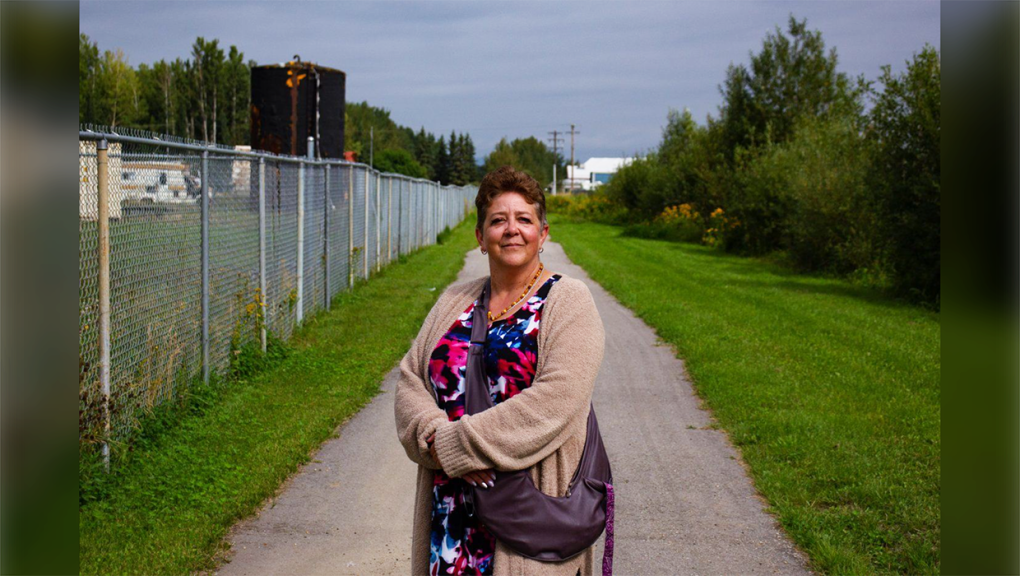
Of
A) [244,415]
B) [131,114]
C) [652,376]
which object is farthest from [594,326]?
[131,114]

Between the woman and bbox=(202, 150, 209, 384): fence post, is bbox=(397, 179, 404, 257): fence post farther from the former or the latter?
the woman

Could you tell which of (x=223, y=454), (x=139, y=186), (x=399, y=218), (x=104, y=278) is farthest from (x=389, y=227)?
(x=104, y=278)

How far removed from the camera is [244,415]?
7473 millimetres

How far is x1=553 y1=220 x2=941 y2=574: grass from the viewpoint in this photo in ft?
16.9

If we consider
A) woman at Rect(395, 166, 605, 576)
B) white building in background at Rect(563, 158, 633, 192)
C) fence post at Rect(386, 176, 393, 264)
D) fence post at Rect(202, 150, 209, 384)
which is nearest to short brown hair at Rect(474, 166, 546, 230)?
woman at Rect(395, 166, 605, 576)

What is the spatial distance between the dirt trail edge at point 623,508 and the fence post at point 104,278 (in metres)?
1.25

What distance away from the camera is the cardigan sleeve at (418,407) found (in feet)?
9.20

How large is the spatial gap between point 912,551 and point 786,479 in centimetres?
129

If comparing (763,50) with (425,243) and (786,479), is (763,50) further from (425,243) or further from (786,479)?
(786,479)

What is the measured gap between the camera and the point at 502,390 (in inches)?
111

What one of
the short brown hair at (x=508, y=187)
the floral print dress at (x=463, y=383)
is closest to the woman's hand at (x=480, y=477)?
the floral print dress at (x=463, y=383)
